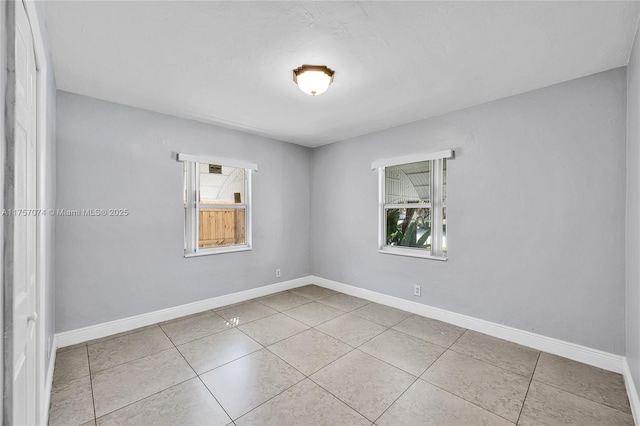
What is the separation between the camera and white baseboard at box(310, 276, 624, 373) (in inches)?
92.7

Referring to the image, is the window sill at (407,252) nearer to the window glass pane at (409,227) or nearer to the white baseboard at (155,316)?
the window glass pane at (409,227)

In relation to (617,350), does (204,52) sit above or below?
above

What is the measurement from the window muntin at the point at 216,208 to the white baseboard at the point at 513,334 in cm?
208

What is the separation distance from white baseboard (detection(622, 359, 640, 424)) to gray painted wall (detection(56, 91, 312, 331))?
152 inches

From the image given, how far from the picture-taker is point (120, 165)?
3.02m

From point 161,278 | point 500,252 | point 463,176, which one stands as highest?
point 463,176

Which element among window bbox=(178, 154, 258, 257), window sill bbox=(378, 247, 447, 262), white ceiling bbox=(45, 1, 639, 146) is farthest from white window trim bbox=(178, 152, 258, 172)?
window sill bbox=(378, 247, 447, 262)

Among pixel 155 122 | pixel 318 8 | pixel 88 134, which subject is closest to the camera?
pixel 318 8

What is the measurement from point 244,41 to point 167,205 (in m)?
2.22

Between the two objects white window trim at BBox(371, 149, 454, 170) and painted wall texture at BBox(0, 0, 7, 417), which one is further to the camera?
white window trim at BBox(371, 149, 454, 170)

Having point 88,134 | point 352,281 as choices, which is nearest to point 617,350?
point 352,281

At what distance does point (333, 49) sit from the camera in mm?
2045

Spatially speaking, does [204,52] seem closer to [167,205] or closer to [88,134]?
[88,134]

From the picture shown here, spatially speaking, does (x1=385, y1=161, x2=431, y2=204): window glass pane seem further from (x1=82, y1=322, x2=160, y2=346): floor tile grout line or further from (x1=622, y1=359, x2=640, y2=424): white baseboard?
(x1=82, y1=322, x2=160, y2=346): floor tile grout line
